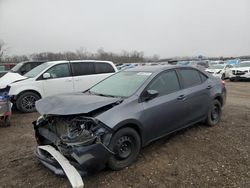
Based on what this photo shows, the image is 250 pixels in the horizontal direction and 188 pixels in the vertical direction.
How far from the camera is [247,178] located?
3553 mm

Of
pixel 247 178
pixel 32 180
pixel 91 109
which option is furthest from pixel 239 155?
pixel 32 180

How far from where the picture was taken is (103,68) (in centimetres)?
977

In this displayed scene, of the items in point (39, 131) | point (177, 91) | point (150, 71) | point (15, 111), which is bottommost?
point (15, 111)

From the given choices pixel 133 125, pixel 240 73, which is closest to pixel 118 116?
pixel 133 125

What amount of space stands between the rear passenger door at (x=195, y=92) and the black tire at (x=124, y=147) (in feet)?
5.03

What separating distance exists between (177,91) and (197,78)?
95 cm

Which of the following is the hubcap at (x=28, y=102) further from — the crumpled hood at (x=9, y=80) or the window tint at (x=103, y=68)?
the window tint at (x=103, y=68)

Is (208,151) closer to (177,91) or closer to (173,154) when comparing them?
(173,154)

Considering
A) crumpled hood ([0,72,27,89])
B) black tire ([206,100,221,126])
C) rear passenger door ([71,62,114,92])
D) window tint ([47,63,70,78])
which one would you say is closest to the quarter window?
black tire ([206,100,221,126])

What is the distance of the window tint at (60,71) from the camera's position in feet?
28.8

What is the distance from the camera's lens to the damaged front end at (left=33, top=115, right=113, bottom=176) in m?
3.33

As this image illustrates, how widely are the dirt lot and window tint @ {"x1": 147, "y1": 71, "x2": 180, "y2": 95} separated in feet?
3.41

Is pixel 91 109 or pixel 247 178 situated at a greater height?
pixel 91 109

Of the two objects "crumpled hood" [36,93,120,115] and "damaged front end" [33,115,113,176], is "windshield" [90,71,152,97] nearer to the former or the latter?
"crumpled hood" [36,93,120,115]
